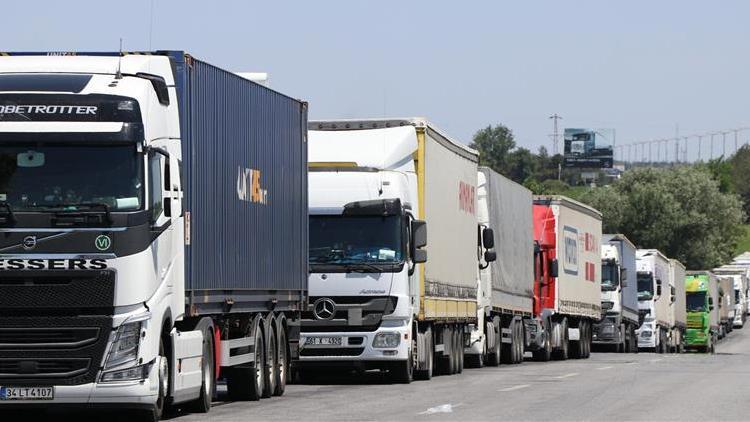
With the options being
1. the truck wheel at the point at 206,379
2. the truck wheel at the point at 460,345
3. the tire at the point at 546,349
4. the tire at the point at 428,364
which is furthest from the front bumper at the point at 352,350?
the tire at the point at 546,349

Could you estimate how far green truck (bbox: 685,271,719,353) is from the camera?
7444cm

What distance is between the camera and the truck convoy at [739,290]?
113 m

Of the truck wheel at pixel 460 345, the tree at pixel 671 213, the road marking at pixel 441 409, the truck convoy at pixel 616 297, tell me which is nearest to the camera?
the road marking at pixel 441 409

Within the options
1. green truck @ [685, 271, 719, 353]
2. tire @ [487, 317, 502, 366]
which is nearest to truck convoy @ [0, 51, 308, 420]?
tire @ [487, 317, 502, 366]

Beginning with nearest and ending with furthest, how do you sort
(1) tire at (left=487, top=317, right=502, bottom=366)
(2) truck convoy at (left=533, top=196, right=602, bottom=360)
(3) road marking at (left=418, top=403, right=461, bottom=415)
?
(3) road marking at (left=418, top=403, right=461, bottom=415), (1) tire at (left=487, top=317, right=502, bottom=366), (2) truck convoy at (left=533, top=196, right=602, bottom=360)

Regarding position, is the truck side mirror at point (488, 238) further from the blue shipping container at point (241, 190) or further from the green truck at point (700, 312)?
the green truck at point (700, 312)

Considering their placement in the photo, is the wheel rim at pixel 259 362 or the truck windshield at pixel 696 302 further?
the truck windshield at pixel 696 302

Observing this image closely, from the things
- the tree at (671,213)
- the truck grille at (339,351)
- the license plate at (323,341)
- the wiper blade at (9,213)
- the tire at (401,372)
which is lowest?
the tire at (401,372)

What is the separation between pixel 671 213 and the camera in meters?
127

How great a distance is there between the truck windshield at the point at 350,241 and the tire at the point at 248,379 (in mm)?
4330

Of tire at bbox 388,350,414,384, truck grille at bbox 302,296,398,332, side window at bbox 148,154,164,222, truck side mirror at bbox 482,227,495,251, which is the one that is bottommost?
tire at bbox 388,350,414,384

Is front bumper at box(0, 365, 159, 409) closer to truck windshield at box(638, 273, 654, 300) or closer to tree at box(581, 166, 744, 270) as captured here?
truck windshield at box(638, 273, 654, 300)

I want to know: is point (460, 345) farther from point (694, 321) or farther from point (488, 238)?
point (694, 321)

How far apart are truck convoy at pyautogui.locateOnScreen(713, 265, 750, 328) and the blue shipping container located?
86980 millimetres
